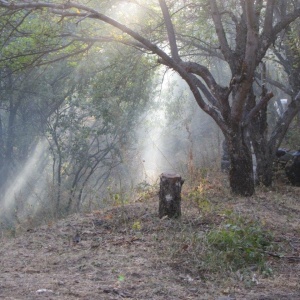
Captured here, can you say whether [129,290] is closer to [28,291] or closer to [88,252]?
[28,291]

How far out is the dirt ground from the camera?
13.9 feet

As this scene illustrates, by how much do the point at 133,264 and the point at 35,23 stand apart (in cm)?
509

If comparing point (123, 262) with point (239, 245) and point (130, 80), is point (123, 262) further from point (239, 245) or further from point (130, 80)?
point (130, 80)

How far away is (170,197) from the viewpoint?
6.76 metres

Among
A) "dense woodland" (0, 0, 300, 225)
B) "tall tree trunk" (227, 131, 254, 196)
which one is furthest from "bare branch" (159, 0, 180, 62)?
"tall tree trunk" (227, 131, 254, 196)

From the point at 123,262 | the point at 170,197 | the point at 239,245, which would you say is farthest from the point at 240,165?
the point at 123,262

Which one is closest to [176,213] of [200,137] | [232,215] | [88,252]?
[232,215]

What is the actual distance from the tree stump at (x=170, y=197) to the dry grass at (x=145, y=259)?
160 mm

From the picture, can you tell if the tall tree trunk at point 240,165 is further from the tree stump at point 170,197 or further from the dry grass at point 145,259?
the tree stump at point 170,197

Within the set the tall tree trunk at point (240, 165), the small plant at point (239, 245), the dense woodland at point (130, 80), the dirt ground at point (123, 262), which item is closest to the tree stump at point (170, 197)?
the dirt ground at point (123, 262)

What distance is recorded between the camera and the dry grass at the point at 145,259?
4285 millimetres

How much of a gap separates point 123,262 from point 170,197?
1784 millimetres

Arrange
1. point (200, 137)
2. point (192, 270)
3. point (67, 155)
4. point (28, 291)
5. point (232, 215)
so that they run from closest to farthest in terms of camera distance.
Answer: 1. point (28, 291)
2. point (192, 270)
3. point (232, 215)
4. point (67, 155)
5. point (200, 137)

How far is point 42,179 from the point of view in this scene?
22.7 m
